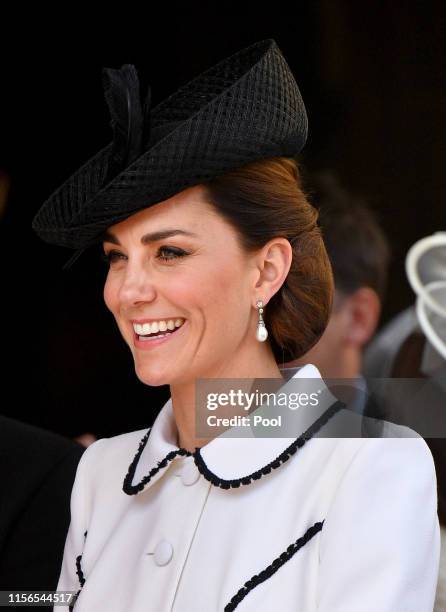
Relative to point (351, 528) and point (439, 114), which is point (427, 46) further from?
point (351, 528)

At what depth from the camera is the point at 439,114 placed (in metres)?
3.40

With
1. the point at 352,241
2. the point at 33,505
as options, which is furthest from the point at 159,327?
the point at 352,241

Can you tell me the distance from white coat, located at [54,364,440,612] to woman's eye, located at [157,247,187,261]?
0.31 metres

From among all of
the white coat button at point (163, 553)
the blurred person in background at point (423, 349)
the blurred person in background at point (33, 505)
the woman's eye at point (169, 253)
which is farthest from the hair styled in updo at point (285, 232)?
the blurred person in background at point (423, 349)

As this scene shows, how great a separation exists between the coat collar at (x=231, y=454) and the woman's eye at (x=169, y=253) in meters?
0.30

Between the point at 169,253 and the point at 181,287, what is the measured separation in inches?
2.8

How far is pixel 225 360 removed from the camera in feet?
6.50

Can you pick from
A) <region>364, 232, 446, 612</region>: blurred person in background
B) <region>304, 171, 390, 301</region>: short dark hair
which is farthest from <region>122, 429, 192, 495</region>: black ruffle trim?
<region>304, 171, 390, 301</region>: short dark hair

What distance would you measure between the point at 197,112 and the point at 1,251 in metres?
2.54

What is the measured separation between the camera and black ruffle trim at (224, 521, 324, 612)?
1.75m

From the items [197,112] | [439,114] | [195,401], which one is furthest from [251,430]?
[439,114]

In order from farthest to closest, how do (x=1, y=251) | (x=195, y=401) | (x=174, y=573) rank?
1. (x=1, y=251)
2. (x=195, y=401)
3. (x=174, y=573)

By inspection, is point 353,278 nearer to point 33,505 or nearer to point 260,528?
point 33,505

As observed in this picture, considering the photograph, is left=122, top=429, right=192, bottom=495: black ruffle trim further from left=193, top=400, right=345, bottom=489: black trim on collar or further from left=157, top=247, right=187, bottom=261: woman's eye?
left=157, top=247, right=187, bottom=261: woman's eye
